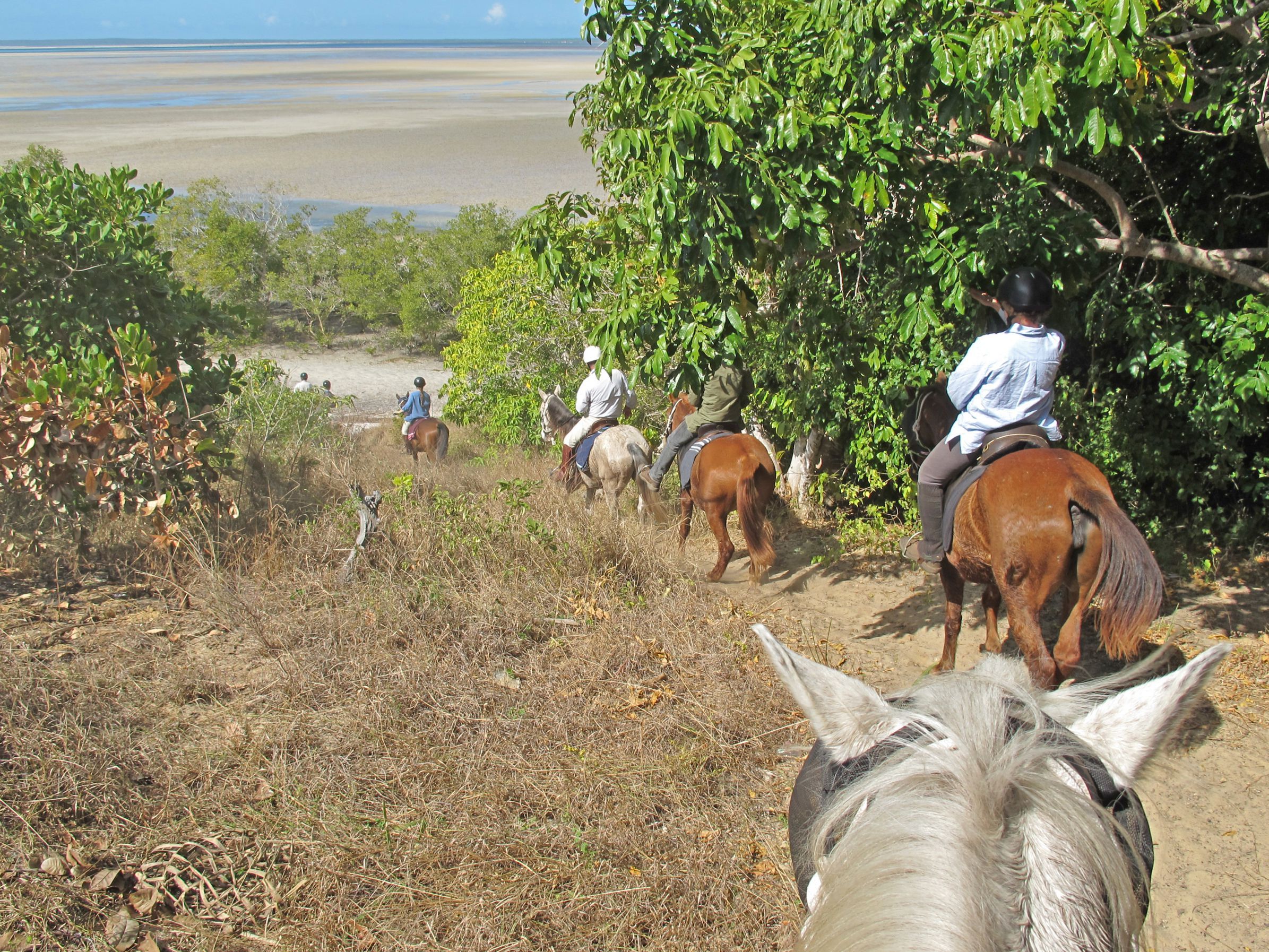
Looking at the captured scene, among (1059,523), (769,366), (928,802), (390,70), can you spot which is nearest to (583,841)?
(928,802)

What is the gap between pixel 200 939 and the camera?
3400mm

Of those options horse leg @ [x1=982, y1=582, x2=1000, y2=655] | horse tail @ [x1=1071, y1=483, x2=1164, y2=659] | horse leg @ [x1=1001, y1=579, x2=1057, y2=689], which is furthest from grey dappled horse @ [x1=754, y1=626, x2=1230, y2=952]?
horse leg @ [x1=982, y1=582, x2=1000, y2=655]

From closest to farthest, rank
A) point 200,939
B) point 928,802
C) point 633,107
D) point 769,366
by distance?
1. point 928,802
2. point 200,939
3. point 633,107
4. point 769,366

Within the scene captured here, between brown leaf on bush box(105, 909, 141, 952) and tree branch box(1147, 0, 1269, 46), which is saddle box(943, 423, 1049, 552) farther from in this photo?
brown leaf on bush box(105, 909, 141, 952)

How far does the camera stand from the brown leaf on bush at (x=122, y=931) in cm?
335

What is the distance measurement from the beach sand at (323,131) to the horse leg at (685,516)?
26552mm

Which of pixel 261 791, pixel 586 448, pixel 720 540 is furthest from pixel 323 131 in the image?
pixel 261 791

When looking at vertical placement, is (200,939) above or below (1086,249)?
below

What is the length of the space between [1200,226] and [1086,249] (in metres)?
2.05

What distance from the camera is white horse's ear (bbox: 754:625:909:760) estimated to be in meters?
2.04

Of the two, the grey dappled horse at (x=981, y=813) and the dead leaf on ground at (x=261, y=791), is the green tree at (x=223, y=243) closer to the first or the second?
the dead leaf on ground at (x=261, y=791)

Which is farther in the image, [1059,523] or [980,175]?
[980,175]

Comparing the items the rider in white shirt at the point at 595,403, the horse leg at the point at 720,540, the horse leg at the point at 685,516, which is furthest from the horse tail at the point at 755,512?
the rider in white shirt at the point at 595,403

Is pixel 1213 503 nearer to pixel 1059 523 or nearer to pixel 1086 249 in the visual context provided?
pixel 1086 249
